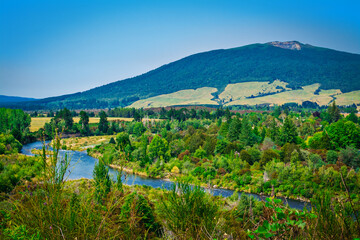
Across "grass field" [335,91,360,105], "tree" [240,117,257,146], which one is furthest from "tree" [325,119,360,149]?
"grass field" [335,91,360,105]

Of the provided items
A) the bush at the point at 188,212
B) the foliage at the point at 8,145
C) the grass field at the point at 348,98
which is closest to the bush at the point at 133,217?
the bush at the point at 188,212

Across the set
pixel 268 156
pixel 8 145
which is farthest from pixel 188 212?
pixel 8 145

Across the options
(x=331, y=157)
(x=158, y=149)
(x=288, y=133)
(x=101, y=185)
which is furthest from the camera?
(x=158, y=149)

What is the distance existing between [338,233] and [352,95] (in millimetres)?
209728

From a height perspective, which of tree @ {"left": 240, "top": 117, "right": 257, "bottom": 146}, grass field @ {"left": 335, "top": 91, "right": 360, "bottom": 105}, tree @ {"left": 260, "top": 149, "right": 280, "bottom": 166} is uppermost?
grass field @ {"left": 335, "top": 91, "right": 360, "bottom": 105}

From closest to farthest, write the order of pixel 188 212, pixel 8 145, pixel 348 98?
pixel 188 212, pixel 8 145, pixel 348 98

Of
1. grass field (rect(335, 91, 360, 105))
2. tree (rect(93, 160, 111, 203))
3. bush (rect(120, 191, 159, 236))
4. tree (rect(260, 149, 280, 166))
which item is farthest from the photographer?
grass field (rect(335, 91, 360, 105))

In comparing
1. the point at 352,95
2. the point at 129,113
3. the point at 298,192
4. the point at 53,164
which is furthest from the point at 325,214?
the point at 352,95

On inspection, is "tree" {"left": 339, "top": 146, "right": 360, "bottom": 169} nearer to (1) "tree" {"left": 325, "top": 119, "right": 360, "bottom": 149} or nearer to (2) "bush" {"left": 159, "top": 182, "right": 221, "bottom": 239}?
(1) "tree" {"left": 325, "top": 119, "right": 360, "bottom": 149}

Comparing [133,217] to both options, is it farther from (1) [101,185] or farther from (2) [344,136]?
(2) [344,136]

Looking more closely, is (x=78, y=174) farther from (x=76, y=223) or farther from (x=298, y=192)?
(x=76, y=223)

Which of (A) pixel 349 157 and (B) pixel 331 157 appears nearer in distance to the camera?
(A) pixel 349 157

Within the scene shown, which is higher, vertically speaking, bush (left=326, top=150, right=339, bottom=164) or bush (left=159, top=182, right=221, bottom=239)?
bush (left=159, top=182, right=221, bottom=239)

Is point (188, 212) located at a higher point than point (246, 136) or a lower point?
higher
